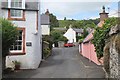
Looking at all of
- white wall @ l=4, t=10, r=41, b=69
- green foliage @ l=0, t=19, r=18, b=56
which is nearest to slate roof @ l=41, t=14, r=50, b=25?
white wall @ l=4, t=10, r=41, b=69

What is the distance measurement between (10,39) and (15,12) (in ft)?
22.2

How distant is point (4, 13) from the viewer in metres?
22.8

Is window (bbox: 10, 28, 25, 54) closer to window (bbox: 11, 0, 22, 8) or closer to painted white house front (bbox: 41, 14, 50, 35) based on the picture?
window (bbox: 11, 0, 22, 8)

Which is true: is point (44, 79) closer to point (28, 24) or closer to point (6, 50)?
point (6, 50)

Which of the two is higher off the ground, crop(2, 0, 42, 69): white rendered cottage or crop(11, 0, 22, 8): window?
crop(11, 0, 22, 8): window

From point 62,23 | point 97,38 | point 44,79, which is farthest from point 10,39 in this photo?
point 62,23

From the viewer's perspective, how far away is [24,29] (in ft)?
75.1

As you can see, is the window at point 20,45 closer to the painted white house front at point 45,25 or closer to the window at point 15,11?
the window at point 15,11

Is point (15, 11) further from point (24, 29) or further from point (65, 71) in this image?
point (65, 71)

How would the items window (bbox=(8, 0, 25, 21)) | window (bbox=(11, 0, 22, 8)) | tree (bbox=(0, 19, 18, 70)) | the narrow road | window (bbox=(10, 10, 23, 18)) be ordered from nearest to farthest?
tree (bbox=(0, 19, 18, 70)) < the narrow road < window (bbox=(8, 0, 25, 21)) < window (bbox=(10, 10, 23, 18)) < window (bbox=(11, 0, 22, 8))

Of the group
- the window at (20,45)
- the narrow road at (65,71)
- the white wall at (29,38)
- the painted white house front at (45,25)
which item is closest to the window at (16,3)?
the white wall at (29,38)

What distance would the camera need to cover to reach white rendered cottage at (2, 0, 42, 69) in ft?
74.9

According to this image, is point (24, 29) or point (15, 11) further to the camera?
point (15, 11)

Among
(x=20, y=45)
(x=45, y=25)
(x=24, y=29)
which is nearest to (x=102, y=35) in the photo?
(x=24, y=29)
